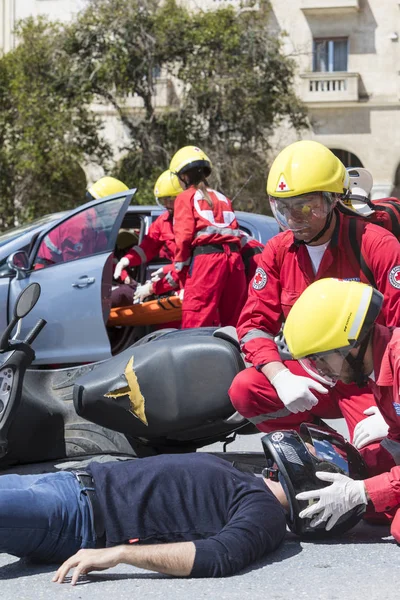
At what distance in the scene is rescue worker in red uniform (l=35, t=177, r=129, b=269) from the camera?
23.8ft

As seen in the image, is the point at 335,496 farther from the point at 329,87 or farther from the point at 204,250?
the point at 329,87

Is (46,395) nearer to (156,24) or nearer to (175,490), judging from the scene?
(175,490)

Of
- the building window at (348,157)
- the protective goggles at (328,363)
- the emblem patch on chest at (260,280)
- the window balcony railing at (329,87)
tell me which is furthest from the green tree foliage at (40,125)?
the protective goggles at (328,363)

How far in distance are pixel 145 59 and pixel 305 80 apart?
689cm

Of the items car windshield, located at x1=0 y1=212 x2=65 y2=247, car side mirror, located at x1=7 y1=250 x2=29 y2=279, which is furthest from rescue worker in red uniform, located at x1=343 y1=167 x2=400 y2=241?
car windshield, located at x1=0 y1=212 x2=65 y2=247

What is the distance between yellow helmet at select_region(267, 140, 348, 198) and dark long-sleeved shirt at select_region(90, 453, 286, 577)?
4.68 feet

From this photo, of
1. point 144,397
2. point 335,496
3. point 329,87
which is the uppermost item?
point 329,87

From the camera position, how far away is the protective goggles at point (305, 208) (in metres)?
4.70

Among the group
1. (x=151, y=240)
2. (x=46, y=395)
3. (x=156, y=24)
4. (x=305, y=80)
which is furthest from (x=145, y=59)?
(x=46, y=395)

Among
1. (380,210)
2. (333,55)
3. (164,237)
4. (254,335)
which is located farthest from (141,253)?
(333,55)

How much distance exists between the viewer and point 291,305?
4863 millimetres

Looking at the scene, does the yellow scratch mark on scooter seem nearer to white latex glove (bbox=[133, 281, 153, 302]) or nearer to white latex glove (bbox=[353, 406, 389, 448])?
white latex glove (bbox=[353, 406, 389, 448])

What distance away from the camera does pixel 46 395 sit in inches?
219

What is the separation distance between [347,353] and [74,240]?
3871 mm
